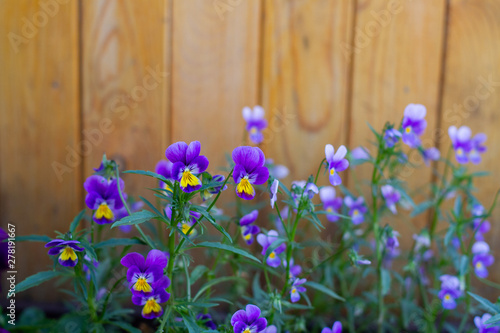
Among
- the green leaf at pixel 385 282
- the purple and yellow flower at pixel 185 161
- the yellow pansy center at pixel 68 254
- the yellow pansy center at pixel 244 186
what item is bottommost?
the green leaf at pixel 385 282

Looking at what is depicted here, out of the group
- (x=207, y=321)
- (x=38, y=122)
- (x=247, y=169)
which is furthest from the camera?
(x=38, y=122)

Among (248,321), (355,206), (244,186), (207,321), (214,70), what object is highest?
(214,70)

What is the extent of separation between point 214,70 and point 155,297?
39.4 inches

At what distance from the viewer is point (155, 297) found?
130 cm

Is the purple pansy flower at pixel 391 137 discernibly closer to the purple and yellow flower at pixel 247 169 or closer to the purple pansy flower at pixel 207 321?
the purple and yellow flower at pixel 247 169

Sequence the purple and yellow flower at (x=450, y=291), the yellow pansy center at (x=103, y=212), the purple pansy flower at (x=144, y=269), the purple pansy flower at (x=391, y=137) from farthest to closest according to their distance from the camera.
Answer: the purple and yellow flower at (x=450, y=291) < the purple pansy flower at (x=391, y=137) < the yellow pansy center at (x=103, y=212) < the purple pansy flower at (x=144, y=269)

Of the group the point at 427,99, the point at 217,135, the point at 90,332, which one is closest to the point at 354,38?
the point at 427,99

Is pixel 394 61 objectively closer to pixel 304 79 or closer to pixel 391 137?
pixel 304 79

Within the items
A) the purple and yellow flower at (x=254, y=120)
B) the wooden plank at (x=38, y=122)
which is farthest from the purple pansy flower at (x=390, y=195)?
the wooden plank at (x=38, y=122)

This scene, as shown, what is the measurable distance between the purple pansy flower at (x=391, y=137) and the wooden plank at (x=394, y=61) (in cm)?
45

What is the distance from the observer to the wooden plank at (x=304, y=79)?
1986mm

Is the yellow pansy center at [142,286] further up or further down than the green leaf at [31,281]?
further up

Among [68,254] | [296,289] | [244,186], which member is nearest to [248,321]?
[296,289]

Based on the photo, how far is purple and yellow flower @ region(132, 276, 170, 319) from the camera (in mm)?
1287
